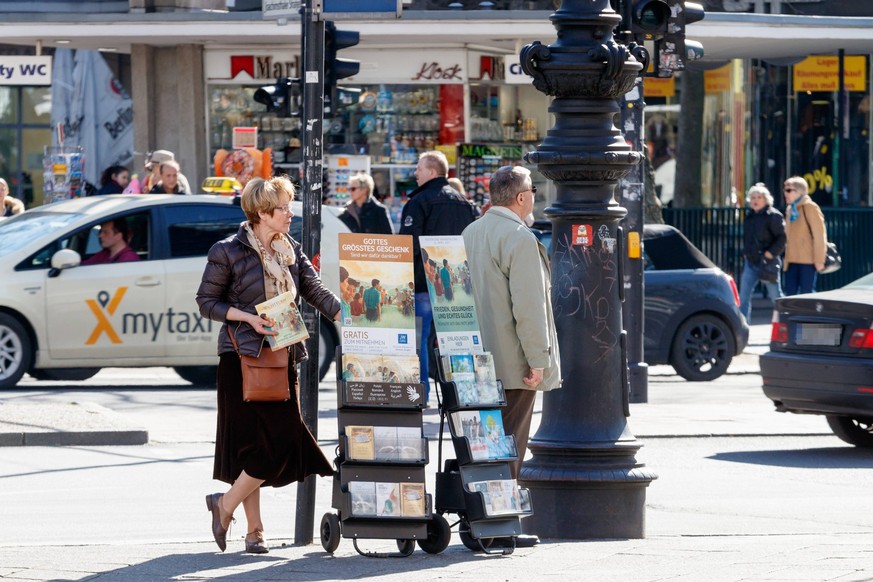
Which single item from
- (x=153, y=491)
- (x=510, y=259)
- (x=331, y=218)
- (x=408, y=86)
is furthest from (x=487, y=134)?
(x=510, y=259)

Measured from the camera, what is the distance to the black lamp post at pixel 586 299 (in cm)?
818

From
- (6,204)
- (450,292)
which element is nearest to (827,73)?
(6,204)

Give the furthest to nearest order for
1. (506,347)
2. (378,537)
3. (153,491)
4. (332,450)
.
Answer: (332,450)
(153,491)
(506,347)
(378,537)

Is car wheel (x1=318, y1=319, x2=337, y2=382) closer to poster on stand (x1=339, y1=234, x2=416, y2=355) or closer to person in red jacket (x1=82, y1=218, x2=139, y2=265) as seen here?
person in red jacket (x1=82, y1=218, x2=139, y2=265)

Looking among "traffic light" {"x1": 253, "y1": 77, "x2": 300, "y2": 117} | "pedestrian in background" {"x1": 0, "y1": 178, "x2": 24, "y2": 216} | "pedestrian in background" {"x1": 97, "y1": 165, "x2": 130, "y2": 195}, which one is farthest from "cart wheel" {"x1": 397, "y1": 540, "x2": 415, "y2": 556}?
"pedestrian in background" {"x1": 97, "y1": 165, "x2": 130, "y2": 195}

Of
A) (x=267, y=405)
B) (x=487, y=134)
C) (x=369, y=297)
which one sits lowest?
(x=267, y=405)

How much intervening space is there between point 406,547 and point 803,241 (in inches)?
552

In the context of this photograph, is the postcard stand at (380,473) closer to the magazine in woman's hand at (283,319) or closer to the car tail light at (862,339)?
the magazine in woman's hand at (283,319)

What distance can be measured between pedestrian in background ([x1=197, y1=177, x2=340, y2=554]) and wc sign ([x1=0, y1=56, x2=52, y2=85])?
1558 centimetres

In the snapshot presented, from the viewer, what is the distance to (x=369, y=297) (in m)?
7.61

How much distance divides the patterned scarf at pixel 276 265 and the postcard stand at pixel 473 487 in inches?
30.2

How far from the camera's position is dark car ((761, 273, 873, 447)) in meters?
11.7

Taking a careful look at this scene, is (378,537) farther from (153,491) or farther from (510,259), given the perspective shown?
(153,491)

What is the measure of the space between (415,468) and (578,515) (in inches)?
39.0
